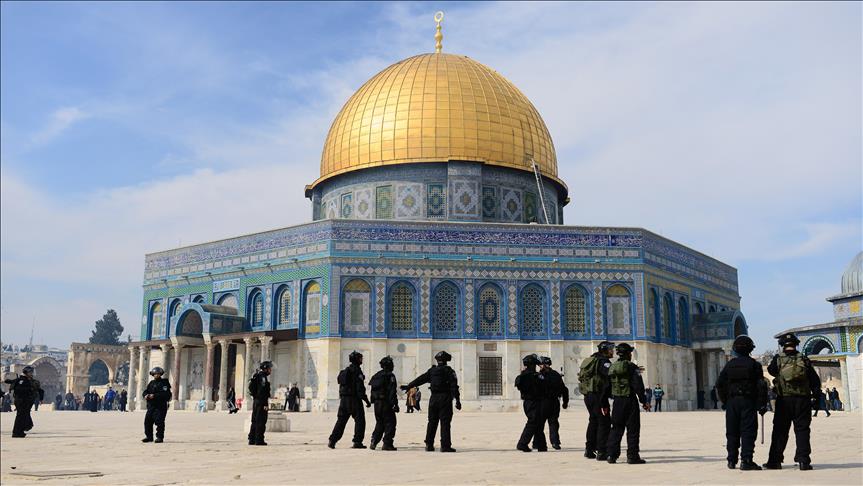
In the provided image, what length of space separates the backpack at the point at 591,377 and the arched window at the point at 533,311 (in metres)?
21.4

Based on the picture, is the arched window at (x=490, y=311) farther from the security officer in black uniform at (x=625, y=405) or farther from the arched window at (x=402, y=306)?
the security officer in black uniform at (x=625, y=405)

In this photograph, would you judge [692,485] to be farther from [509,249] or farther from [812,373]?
[509,249]

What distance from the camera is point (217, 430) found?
17.0 meters

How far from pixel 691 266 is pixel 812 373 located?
28672mm

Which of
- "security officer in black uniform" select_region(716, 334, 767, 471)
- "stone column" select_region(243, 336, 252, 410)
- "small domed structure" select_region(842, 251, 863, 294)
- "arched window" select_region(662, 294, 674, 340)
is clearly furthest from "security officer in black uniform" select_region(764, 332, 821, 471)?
"small domed structure" select_region(842, 251, 863, 294)

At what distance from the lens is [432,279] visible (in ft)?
105

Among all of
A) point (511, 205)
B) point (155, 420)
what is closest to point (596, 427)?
point (155, 420)

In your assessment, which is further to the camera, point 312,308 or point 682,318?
point 682,318

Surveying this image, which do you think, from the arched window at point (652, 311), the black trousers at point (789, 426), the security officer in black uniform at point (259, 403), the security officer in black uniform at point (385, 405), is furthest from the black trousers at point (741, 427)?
the arched window at point (652, 311)

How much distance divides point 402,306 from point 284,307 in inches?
188

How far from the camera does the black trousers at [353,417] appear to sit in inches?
464

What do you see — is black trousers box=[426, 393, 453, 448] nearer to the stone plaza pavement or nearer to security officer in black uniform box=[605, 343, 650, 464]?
the stone plaza pavement

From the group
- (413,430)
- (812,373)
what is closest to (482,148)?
(413,430)

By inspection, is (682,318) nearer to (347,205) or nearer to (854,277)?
(347,205)
